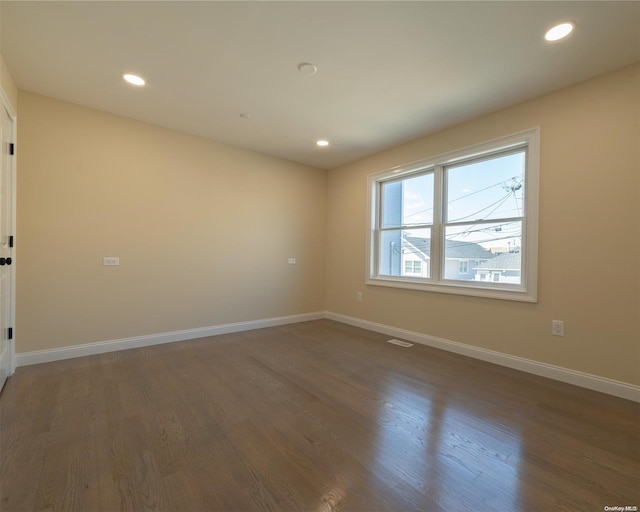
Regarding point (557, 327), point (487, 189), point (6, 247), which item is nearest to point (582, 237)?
point (557, 327)

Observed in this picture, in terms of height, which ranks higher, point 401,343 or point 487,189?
point 487,189

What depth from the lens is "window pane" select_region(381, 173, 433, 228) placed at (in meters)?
4.03

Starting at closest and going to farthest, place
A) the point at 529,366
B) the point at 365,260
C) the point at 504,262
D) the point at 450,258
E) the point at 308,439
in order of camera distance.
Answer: the point at 308,439 → the point at 529,366 → the point at 504,262 → the point at 450,258 → the point at 365,260

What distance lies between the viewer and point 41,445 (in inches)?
68.4

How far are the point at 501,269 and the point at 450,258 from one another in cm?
61

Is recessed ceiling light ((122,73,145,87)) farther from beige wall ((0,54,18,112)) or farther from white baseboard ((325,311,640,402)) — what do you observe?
white baseboard ((325,311,640,402))

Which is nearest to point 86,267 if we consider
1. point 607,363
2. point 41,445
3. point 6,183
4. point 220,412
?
point 6,183

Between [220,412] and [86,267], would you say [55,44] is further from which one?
[220,412]

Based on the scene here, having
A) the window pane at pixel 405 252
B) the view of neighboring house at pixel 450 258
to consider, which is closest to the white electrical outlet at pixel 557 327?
the view of neighboring house at pixel 450 258

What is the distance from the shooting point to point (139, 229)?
11.6 ft

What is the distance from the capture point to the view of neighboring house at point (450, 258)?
346 centimetres

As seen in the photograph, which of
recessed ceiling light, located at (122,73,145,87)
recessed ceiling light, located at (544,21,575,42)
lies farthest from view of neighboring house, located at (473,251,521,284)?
recessed ceiling light, located at (122,73,145,87)

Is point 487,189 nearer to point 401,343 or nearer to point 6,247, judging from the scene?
point 401,343

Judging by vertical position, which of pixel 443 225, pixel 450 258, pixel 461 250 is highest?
pixel 443 225
